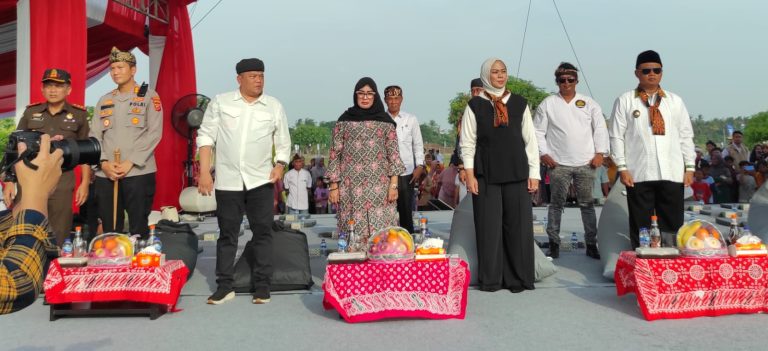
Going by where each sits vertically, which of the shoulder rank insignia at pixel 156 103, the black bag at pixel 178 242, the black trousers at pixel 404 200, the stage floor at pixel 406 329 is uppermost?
the shoulder rank insignia at pixel 156 103

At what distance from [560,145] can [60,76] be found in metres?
4.21

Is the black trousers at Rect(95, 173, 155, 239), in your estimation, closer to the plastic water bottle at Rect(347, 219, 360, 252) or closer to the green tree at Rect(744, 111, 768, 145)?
the plastic water bottle at Rect(347, 219, 360, 252)

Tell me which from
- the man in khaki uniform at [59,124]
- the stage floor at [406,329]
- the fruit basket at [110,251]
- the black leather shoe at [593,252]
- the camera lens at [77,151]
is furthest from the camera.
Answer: the black leather shoe at [593,252]

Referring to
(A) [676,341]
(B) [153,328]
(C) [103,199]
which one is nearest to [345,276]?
(B) [153,328]

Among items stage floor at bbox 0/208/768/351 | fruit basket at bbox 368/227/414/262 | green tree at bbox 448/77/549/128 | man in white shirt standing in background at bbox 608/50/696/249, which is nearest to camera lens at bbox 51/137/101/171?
stage floor at bbox 0/208/768/351

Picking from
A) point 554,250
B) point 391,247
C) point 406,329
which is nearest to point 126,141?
point 391,247

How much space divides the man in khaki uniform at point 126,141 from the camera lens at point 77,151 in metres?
2.98

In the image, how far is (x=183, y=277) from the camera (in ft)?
14.7

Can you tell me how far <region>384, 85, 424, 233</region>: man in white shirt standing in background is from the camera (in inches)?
267

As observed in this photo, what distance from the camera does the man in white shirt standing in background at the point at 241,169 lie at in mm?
4633

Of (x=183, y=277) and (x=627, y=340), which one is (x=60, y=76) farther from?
(x=627, y=340)

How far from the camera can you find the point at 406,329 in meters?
3.72

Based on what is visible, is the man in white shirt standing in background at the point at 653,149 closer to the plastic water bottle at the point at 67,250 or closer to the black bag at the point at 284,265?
the black bag at the point at 284,265

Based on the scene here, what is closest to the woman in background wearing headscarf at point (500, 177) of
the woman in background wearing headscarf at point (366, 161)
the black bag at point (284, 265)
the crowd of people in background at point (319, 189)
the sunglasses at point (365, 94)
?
the woman in background wearing headscarf at point (366, 161)
